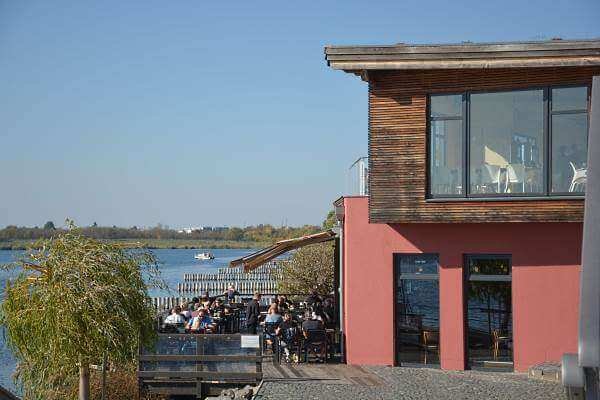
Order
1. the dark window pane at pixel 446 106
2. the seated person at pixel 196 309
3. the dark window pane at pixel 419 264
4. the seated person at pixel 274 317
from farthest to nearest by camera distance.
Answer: the seated person at pixel 196 309 < the seated person at pixel 274 317 < the dark window pane at pixel 419 264 < the dark window pane at pixel 446 106

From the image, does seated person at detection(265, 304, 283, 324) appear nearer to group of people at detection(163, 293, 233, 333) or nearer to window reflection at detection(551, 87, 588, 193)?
group of people at detection(163, 293, 233, 333)

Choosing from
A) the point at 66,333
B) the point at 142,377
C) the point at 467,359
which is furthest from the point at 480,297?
the point at 66,333

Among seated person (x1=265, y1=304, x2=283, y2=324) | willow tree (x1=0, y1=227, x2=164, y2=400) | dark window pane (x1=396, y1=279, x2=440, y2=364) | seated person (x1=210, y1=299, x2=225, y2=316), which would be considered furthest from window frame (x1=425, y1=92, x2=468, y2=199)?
seated person (x1=210, y1=299, x2=225, y2=316)

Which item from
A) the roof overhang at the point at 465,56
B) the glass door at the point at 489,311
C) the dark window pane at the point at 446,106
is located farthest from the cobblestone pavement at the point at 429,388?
the roof overhang at the point at 465,56

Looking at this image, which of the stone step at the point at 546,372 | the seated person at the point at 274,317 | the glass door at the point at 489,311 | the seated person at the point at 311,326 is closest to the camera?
the stone step at the point at 546,372

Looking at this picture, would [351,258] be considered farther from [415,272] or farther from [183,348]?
[183,348]

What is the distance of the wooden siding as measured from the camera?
1716 centimetres

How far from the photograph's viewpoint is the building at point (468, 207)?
1708 centimetres

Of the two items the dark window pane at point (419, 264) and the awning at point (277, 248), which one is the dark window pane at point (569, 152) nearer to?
the dark window pane at point (419, 264)

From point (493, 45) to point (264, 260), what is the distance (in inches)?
319

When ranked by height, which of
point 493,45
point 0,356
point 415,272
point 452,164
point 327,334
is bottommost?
point 0,356

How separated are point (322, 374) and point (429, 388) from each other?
2.35 meters

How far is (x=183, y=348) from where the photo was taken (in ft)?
56.3

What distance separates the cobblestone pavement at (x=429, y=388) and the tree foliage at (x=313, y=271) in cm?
1647
